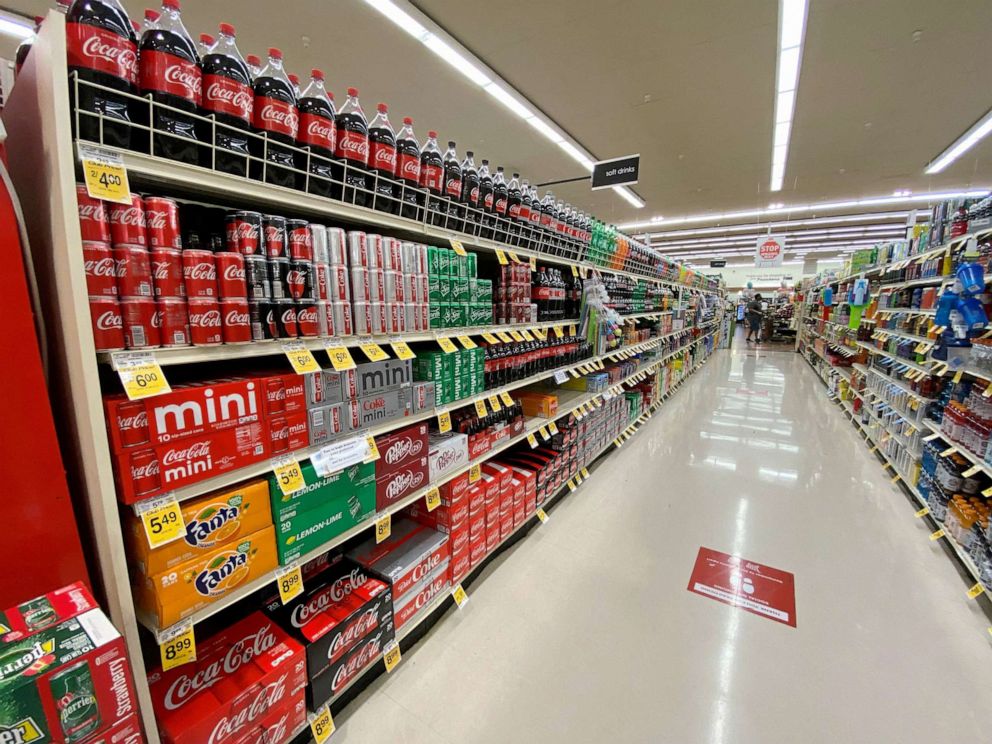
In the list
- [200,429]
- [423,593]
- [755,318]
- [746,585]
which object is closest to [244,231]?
[200,429]

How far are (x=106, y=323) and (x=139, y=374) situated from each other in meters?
0.12

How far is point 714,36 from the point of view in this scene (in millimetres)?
4008

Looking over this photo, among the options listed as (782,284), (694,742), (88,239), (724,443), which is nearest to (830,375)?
(724,443)

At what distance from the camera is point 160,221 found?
2.87 feet

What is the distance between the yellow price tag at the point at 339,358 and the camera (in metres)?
1.20

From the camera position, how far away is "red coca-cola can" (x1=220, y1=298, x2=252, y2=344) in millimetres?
978

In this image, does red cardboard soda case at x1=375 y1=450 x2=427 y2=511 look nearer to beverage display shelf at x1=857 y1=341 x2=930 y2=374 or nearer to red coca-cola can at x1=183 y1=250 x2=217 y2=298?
red coca-cola can at x1=183 y1=250 x2=217 y2=298

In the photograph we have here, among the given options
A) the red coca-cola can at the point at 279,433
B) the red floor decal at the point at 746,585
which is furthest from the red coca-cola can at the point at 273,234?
the red floor decal at the point at 746,585

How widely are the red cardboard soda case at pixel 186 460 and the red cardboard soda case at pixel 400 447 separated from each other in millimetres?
422

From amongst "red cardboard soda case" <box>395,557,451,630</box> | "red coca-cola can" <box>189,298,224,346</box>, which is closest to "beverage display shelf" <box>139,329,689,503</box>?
"red coca-cola can" <box>189,298,224,346</box>

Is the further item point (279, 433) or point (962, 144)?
point (962, 144)

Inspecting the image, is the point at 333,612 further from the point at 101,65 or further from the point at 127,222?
the point at 101,65

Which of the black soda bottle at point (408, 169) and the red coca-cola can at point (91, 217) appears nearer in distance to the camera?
the red coca-cola can at point (91, 217)

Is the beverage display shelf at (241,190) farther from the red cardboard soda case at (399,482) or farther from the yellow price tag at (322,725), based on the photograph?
the yellow price tag at (322,725)
